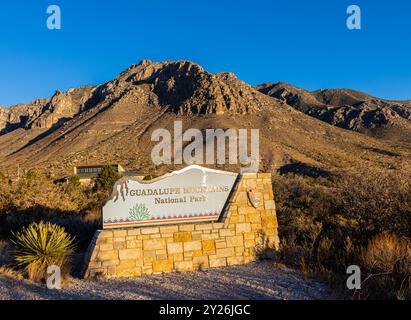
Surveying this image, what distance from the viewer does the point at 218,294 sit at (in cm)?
695

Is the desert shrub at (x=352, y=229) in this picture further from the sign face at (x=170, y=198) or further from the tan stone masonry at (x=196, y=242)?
the sign face at (x=170, y=198)

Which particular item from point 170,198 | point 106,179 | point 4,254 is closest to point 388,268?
point 170,198

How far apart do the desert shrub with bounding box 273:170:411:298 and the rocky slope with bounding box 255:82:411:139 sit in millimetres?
94313

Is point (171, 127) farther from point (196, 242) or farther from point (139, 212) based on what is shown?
point (196, 242)

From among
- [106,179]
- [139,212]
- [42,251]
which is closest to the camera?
[42,251]

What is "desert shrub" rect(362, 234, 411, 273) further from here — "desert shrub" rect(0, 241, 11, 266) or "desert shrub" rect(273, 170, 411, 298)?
"desert shrub" rect(0, 241, 11, 266)

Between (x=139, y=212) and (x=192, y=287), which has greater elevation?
(x=139, y=212)

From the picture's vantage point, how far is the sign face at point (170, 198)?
875cm

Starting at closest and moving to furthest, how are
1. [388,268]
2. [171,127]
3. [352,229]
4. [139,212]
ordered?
[388,268] → [139,212] → [352,229] → [171,127]

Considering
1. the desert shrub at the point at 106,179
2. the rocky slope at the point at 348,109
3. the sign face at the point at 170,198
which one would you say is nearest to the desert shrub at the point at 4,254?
the sign face at the point at 170,198

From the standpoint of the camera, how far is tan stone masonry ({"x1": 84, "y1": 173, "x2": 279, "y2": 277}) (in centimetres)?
827

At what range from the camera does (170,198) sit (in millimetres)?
9195

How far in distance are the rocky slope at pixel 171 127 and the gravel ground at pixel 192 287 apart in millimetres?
41109

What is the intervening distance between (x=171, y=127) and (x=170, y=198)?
71610mm
